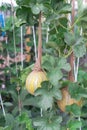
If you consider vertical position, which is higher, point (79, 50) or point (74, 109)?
point (79, 50)

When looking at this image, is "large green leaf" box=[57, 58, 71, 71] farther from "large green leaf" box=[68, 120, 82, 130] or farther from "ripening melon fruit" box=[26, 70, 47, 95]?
"large green leaf" box=[68, 120, 82, 130]

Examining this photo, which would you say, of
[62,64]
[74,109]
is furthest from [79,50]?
[74,109]

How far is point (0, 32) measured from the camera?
6.05 feet

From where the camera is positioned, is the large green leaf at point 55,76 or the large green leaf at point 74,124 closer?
the large green leaf at point 55,76

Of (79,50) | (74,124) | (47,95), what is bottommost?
(74,124)

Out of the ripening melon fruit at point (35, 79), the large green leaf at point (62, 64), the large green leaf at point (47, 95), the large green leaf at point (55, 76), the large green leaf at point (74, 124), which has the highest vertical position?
the large green leaf at point (62, 64)

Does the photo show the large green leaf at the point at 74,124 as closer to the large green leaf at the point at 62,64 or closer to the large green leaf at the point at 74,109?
the large green leaf at the point at 74,109

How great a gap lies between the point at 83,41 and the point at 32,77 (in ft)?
0.62

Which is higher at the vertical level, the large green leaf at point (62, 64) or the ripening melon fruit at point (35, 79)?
the large green leaf at point (62, 64)

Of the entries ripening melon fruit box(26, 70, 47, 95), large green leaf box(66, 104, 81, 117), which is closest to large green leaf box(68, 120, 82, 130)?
large green leaf box(66, 104, 81, 117)

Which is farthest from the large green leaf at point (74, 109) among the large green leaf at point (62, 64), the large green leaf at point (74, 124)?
the large green leaf at point (62, 64)

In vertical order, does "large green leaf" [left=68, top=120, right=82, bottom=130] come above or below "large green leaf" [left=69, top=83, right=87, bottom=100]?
below

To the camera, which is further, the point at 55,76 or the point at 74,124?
the point at 74,124

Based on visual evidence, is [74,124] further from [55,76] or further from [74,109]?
[55,76]
